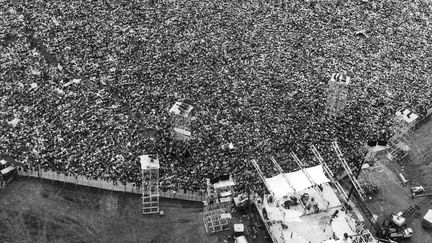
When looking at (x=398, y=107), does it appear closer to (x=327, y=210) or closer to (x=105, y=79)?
(x=327, y=210)

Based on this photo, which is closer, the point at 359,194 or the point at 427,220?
the point at 427,220

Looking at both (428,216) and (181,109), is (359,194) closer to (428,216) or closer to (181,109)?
(428,216)

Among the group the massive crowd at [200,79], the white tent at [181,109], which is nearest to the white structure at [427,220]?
the massive crowd at [200,79]

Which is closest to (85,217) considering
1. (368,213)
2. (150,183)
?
(150,183)

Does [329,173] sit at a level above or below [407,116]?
below

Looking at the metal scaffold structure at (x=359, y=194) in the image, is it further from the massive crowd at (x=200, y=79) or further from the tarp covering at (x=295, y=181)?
the tarp covering at (x=295, y=181)
